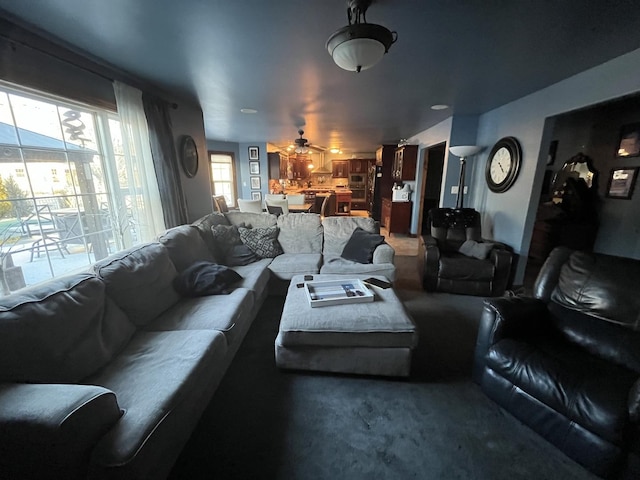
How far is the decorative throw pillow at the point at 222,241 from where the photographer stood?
2.99 metres

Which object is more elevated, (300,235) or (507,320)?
(300,235)

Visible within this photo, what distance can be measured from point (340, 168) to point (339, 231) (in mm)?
7515

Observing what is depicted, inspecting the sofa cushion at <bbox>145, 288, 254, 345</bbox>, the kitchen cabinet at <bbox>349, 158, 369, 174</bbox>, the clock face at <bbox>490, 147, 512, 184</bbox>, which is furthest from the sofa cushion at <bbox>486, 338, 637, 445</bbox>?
the kitchen cabinet at <bbox>349, 158, 369, 174</bbox>

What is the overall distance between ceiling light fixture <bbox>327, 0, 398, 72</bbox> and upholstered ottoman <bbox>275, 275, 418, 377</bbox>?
1560 millimetres

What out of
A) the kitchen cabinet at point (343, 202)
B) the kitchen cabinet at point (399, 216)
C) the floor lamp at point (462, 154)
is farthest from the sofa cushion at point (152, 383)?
the kitchen cabinet at point (343, 202)

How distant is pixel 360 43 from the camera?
134 cm

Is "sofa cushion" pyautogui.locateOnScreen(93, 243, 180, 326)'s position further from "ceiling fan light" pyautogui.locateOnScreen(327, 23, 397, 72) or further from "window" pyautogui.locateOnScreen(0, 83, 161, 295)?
"ceiling fan light" pyautogui.locateOnScreen(327, 23, 397, 72)

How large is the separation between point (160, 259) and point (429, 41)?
2.54 metres

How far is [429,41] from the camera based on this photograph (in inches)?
69.6

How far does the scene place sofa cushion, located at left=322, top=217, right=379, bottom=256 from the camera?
131 inches

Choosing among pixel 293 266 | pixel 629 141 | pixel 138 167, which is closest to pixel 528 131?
pixel 629 141

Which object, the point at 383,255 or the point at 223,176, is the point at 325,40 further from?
the point at 223,176

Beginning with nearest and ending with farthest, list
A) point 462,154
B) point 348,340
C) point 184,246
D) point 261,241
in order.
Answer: point 348,340 < point 184,246 < point 261,241 < point 462,154

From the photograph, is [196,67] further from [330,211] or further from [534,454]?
[330,211]
